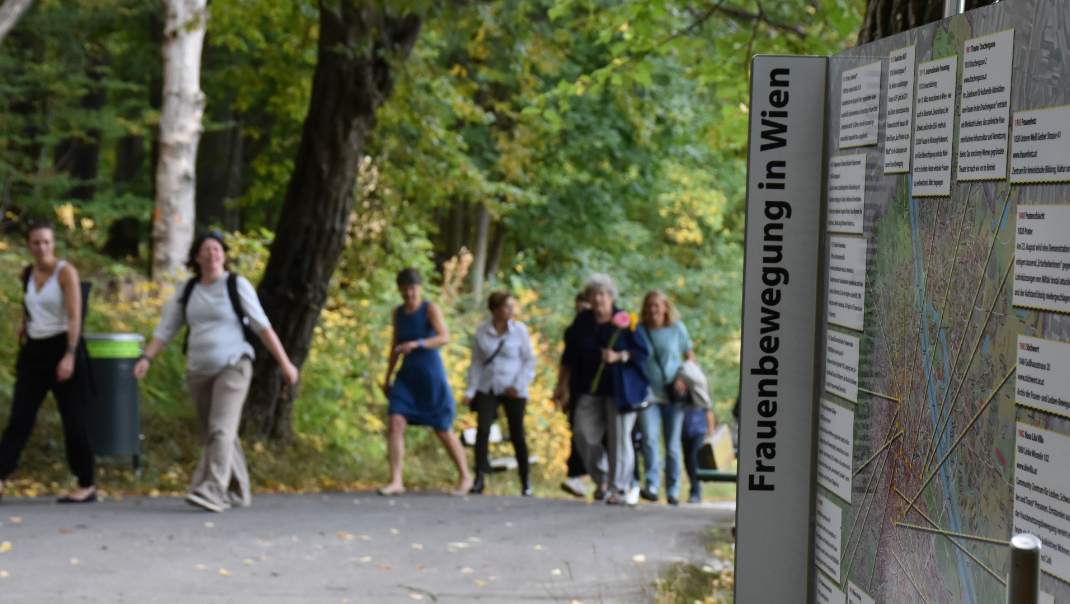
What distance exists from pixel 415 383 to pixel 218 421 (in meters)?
2.27

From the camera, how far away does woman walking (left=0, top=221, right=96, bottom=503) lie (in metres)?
8.29

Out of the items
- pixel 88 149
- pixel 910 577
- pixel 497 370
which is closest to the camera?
pixel 910 577

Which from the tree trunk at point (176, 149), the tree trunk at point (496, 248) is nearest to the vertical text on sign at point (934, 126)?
the tree trunk at point (176, 149)

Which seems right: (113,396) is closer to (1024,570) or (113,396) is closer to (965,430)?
(965,430)

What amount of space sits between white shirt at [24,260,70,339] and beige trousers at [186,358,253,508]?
105 cm

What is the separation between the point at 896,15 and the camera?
4695mm

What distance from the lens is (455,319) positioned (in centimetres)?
1645

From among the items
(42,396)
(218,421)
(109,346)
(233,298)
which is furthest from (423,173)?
(42,396)

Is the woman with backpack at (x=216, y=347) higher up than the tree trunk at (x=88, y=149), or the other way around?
the tree trunk at (x=88, y=149)

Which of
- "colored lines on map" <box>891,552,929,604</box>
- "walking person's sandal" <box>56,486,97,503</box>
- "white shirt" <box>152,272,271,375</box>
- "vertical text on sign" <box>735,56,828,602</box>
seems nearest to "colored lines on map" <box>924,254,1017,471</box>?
"colored lines on map" <box>891,552,929,604</box>

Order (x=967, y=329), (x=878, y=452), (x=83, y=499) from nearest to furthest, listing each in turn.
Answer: (x=967, y=329) < (x=878, y=452) < (x=83, y=499)

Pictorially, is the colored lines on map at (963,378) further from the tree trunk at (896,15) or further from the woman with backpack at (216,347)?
the woman with backpack at (216,347)

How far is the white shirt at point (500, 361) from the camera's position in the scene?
34.8ft

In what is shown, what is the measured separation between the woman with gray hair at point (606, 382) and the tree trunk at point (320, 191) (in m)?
2.58
